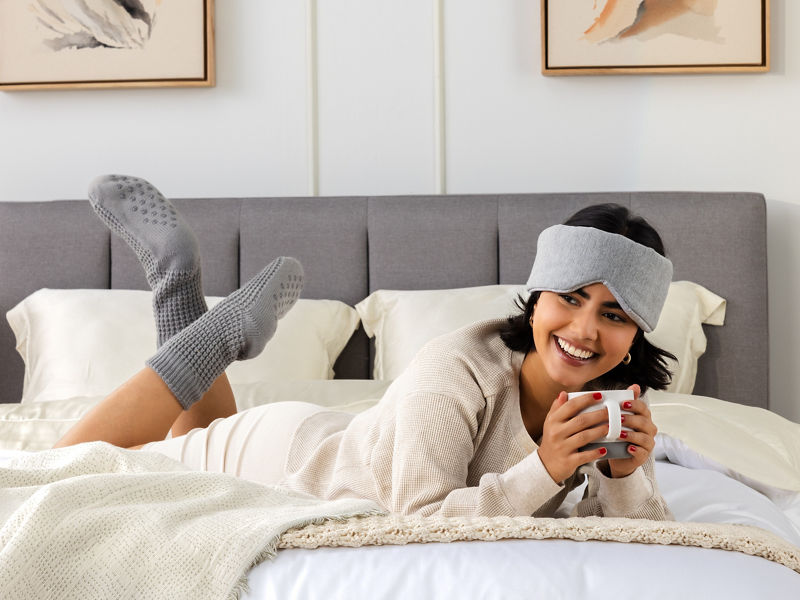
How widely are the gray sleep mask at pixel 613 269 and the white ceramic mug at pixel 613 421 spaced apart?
0.51 feet

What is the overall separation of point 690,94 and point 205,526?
2.43m

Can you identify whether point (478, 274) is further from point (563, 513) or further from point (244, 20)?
point (563, 513)

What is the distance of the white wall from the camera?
2.97 meters

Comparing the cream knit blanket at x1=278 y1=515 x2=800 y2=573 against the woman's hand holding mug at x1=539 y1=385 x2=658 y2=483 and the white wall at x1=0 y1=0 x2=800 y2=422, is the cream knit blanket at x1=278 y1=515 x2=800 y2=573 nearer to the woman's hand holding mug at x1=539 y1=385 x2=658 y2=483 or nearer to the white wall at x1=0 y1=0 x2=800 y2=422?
the woman's hand holding mug at x1=539 y1=385 x2=658 y2=483

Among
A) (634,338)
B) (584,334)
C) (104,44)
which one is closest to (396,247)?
(104,44)

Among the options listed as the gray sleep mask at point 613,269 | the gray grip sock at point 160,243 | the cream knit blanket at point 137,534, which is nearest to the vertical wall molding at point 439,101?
the gray grip sock at point 160,243

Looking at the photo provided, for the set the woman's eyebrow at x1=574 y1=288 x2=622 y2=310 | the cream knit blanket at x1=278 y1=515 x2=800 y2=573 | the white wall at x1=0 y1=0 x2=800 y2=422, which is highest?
the white wall at x1=0 y1=0 x2=800 y2=422

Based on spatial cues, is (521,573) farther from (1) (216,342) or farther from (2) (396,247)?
(2) (396,247)

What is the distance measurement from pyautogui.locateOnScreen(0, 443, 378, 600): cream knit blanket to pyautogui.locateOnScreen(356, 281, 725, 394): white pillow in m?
1.44

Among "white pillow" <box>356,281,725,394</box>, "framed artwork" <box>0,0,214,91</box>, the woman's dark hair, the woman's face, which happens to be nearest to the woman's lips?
the woman's face

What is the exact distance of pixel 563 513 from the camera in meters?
1.57

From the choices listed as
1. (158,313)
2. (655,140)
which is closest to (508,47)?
(655,140)

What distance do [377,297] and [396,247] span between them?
18 cm

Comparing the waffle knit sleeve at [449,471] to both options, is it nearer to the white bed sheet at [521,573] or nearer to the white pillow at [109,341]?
the white bed sheet at [521,573]
